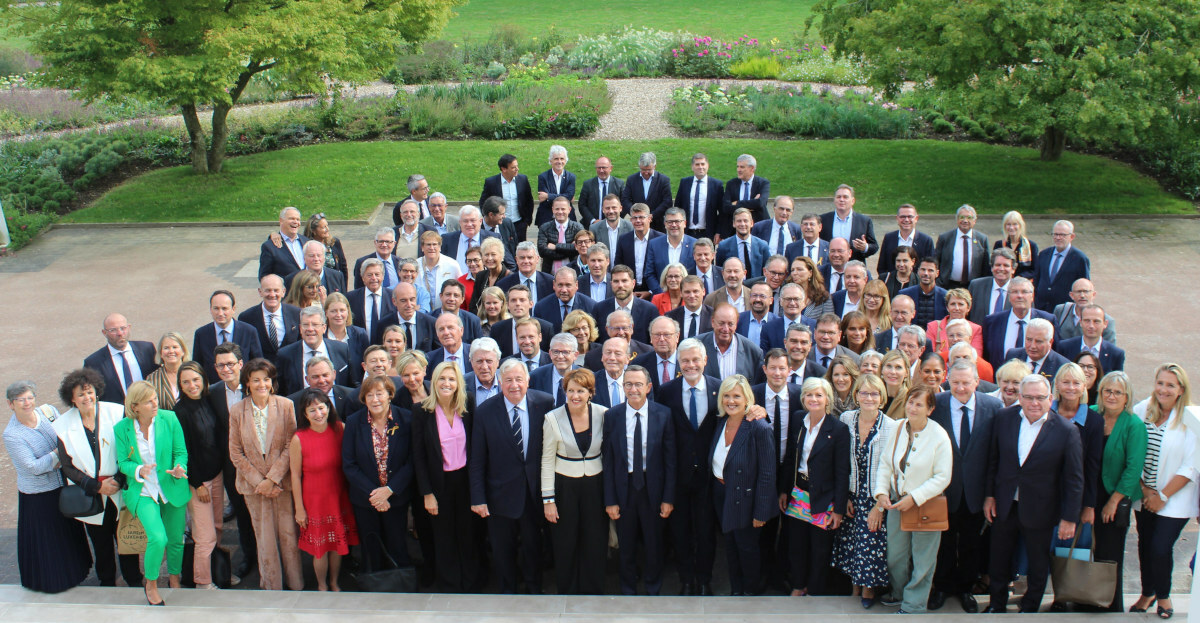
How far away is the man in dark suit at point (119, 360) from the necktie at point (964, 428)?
6.62 meters

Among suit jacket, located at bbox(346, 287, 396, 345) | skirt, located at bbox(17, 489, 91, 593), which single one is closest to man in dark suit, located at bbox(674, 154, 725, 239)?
suit jacket, located at bbox(346, 287, 396, 345)

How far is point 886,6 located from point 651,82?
10939mm

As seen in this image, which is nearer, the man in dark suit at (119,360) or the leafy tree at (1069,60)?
the man in dark suit at (119,360)

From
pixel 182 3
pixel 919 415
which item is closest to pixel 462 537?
pixel 919 415

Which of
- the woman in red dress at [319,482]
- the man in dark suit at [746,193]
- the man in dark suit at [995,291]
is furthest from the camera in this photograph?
the man in dark suit at [746,193]

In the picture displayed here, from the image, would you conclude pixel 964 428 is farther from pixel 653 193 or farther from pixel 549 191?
pixel 549 191

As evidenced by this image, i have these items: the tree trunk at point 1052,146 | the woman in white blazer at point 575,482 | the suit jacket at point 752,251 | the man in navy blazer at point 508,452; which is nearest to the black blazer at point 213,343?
the man in navy blazer at point 508,452

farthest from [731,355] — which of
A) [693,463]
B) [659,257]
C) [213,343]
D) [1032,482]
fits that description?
[213,343]

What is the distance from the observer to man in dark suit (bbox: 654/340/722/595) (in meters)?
7.27

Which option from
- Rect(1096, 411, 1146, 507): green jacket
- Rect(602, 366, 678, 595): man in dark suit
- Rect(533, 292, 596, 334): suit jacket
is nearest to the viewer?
Rect(1096, 411, 1146, 507): green jacket

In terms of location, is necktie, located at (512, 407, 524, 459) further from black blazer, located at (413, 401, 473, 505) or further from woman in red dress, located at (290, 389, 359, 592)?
woman in red dress, located at (290, 389, 359, 592)

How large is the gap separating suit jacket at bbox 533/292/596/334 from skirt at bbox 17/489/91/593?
14.4 ft

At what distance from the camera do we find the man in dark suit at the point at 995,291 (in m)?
9.74

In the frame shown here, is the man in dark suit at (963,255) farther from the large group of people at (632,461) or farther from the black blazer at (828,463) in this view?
the black blazer at (828,463)
